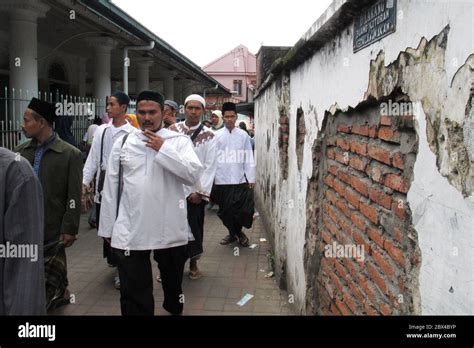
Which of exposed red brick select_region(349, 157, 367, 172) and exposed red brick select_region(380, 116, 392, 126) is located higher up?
exposed red brick select_region(380, 116, 392, 126)

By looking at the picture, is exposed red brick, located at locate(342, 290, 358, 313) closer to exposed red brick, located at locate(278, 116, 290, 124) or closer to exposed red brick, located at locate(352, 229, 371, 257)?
exposed red brick, located at locate(352, 229, 371, 257)

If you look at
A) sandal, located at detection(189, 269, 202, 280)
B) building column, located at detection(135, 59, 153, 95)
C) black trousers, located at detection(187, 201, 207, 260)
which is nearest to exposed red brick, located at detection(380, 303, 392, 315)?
black trousers, located at detection(187, 201, 207, 260)

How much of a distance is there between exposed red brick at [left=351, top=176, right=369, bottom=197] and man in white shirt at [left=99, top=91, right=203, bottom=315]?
4.26ft

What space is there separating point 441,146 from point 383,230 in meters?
0.68

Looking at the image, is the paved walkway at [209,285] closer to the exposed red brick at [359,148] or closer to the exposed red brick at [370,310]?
the exposed red brick at [370,310]

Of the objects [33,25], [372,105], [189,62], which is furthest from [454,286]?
[189,62]

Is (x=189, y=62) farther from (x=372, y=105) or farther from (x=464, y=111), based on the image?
(x=464, y=111)

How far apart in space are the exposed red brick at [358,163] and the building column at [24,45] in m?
5.64

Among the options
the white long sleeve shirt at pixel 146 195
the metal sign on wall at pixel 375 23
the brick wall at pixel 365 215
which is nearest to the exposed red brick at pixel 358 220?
the brick wall at pixel 365 215

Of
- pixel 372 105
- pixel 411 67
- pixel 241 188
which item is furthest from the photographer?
pixel 241 188

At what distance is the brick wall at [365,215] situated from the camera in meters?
1.78

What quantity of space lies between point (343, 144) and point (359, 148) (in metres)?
0.33

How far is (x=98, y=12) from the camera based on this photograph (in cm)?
658

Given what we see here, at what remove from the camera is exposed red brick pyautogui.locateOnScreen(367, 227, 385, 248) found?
204 centimetres
